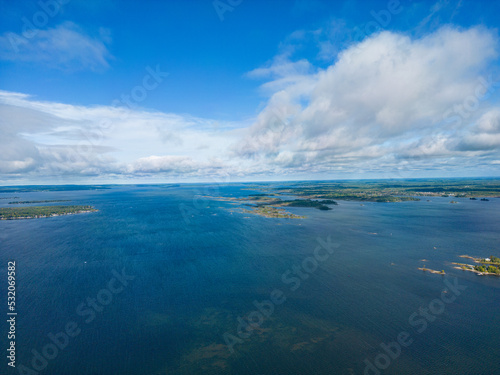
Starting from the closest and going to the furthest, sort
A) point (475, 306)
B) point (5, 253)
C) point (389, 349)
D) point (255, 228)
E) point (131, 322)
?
point (389, 349) < point (131, 322) < point (475, 306) < point (5, 253) < point (255, 228)

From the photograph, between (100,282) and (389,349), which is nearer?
(389,349)

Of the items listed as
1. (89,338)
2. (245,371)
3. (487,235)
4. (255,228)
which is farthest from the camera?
(255,228)

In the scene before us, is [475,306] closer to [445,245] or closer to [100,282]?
[445,245]

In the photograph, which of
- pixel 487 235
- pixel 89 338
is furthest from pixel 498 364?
pixel 487 235

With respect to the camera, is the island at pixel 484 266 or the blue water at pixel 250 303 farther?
the island at pixel 484 266

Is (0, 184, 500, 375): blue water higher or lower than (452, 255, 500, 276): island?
lower

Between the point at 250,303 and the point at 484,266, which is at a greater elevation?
the point at 484,266

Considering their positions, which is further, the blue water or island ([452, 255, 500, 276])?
island ([452, 255, 500, 276])
